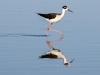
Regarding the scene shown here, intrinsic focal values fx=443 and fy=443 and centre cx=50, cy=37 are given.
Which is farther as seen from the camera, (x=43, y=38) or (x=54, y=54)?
(x=43, y=38)

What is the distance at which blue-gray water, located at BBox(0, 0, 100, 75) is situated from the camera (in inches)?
396

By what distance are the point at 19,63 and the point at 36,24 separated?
5509 mm

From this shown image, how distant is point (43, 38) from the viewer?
1373cm

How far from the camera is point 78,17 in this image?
1709cm

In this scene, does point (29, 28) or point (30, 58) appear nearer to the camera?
point (30, 58)

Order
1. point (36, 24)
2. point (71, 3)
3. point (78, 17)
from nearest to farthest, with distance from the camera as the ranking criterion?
point (36, 24) < point (78, 17) < point (71, 3)

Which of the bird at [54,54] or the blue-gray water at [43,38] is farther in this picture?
the bird at [54,54]

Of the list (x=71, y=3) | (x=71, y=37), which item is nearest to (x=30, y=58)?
(x=71, y=37)

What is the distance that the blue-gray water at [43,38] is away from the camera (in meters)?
10.1

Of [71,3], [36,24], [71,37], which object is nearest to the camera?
[71,37]

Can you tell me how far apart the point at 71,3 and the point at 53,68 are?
10520 millimetres

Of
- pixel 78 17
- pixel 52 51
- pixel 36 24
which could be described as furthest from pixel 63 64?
pixel 78 17

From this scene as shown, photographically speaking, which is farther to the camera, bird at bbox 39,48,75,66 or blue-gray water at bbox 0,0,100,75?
bird at bbox 39,48,75,66

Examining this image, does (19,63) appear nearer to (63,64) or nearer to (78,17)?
(63,64)
